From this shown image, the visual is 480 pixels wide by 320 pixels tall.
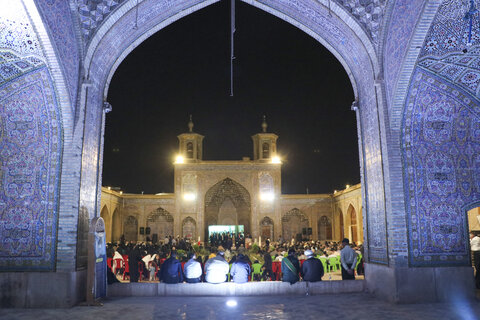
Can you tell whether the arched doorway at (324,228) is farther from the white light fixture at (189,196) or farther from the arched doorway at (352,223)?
the white light fixture at (189,196)

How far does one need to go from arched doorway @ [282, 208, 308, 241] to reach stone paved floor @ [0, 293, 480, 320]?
19461 mm

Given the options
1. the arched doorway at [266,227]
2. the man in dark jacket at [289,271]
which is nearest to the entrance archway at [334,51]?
the man in dark jacket at [289,271]

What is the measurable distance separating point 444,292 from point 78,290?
6099 millimetres

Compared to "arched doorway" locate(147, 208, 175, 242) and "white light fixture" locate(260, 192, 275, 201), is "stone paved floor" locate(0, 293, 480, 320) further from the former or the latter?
"arched doorway" locate(147, 208, 175, 242)

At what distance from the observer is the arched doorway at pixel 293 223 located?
26.3 m

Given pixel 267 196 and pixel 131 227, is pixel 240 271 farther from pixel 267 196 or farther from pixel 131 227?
pixel 131 227

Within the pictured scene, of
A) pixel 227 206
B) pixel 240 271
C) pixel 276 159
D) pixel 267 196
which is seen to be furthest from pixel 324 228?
pixel 240 271

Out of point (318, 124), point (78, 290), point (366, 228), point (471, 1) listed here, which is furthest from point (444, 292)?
point (318, 124)

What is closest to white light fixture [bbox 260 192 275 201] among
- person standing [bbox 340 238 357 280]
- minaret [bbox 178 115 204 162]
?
minaret [bbox 178 115 204 162]

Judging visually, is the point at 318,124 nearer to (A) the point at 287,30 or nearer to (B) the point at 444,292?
(A) the point at 287,30

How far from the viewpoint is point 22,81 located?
6.54 meters

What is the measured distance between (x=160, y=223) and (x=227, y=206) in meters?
4.82

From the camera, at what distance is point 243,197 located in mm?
26594

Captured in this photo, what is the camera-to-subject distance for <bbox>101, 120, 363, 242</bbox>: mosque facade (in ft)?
81.9
